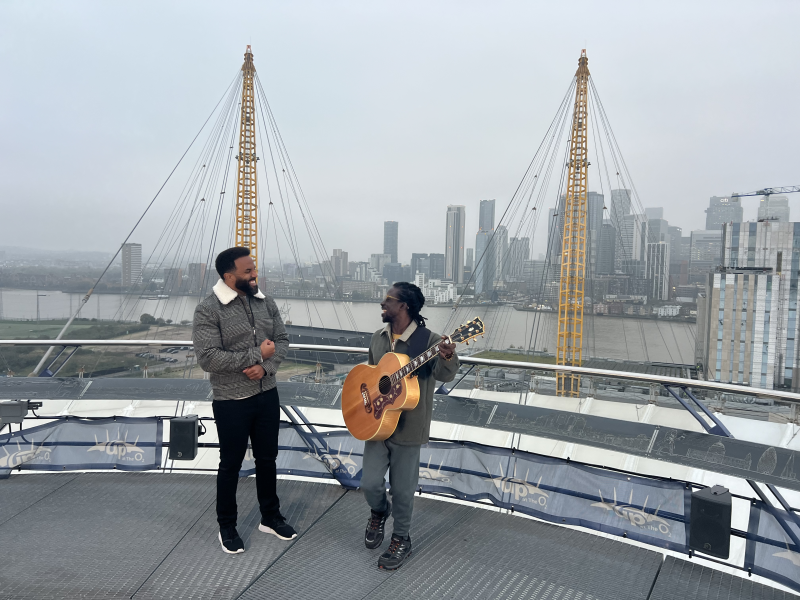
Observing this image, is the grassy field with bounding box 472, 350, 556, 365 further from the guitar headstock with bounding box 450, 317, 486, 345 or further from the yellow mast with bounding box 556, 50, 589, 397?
the guitar headstock with bounding box 450, 317, 486, 345

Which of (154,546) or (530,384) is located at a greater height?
(530,384)

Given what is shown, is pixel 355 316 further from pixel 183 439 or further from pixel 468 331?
pixel 468 331

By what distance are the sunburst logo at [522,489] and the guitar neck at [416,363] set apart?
1.03m

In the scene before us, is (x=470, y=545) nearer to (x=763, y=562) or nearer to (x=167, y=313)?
(x=763, y=562)

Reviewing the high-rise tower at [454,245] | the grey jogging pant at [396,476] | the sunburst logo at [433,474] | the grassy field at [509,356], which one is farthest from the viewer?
the high-rise tower at [454,245]

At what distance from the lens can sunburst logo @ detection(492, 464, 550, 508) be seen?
270cm

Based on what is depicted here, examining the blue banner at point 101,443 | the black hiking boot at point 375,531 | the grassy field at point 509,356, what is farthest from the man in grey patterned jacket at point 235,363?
the grassy field at point 509,356

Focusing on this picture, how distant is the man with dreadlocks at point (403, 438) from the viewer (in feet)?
7.38

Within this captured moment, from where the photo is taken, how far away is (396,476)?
2303 millimetres

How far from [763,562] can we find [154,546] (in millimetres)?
2676

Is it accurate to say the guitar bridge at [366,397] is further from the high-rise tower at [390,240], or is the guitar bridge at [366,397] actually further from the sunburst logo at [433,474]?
the high-rise tower at [390,240]

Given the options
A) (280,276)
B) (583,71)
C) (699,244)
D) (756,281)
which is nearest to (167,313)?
(280,276)

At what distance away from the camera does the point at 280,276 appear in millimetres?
29734

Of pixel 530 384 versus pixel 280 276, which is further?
pixel 280 276
